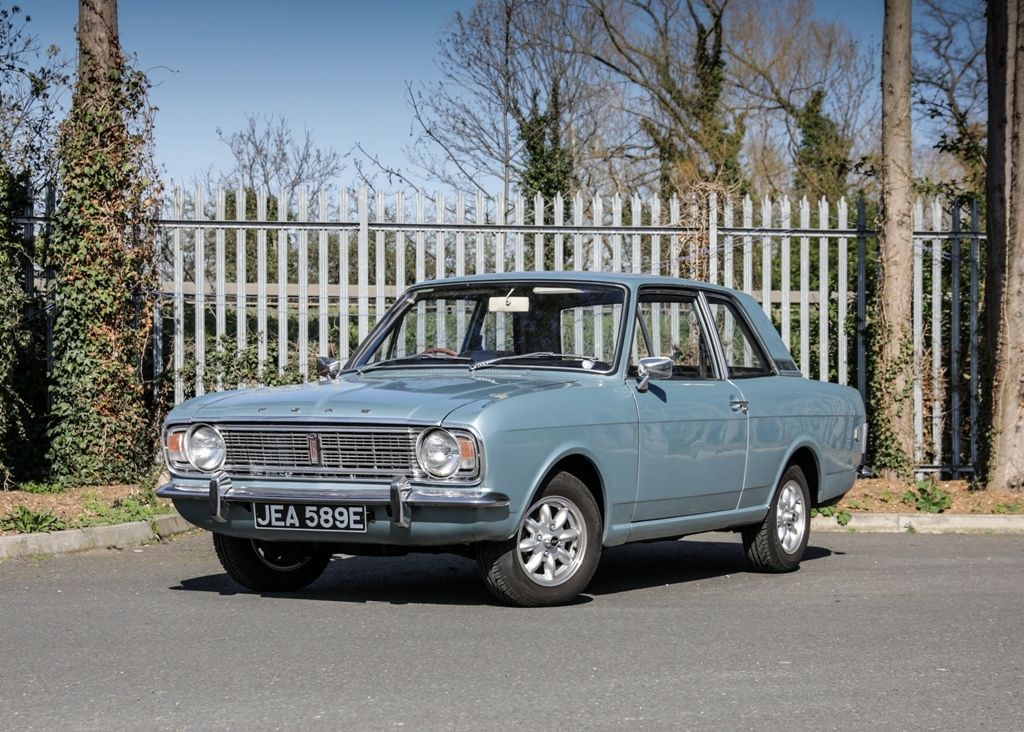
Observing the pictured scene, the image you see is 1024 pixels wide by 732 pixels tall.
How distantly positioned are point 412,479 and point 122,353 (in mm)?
7988

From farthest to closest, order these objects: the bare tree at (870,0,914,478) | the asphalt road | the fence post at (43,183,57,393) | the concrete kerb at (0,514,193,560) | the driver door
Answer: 1. the bare tree at (870,0,914,478)
2. the fence post at (43,183,57,393)
3. the concrete kerb at (0,514,193,560)
4. the driver door
5. the asphalt road

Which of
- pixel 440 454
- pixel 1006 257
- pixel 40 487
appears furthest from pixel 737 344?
pixel 40 487

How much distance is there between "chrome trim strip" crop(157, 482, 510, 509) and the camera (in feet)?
24.6

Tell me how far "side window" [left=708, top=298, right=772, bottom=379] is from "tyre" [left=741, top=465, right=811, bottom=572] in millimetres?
714

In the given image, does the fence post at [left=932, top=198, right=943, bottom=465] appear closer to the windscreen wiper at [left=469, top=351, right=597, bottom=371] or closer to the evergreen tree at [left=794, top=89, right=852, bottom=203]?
the windscreen wiper at [left=469, top=351, right=597, bottom=371]

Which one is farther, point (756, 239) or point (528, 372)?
point (756, 239)

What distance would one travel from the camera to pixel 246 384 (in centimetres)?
1577

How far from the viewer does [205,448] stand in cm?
835

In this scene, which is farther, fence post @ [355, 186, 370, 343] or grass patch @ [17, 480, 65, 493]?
fence post @ [355, 186, 370, 343]

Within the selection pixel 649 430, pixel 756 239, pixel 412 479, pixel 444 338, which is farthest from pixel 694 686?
pixel 756 239

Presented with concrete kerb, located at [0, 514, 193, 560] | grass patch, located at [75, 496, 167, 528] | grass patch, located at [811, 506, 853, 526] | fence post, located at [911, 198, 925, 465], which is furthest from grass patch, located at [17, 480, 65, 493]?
fence post, located at [911, 198, 925, 465]

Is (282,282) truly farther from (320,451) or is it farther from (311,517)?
(311,517)

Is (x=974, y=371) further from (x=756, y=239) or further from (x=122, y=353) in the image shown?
(x=122, y=353)

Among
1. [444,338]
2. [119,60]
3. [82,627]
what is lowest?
[82,627]
